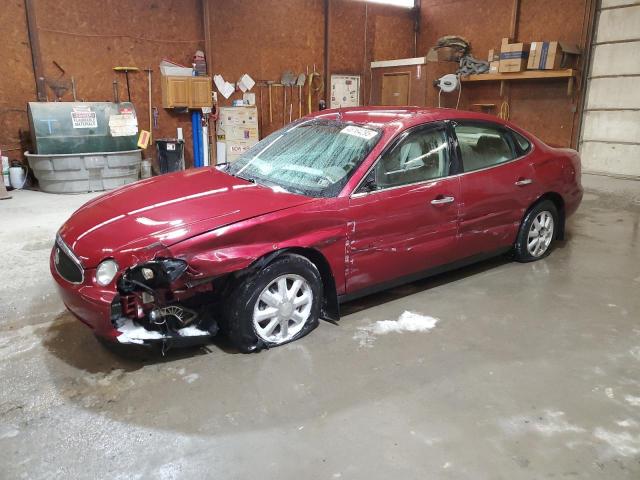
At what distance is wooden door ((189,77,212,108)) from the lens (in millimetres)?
8484

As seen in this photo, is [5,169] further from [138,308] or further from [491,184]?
[491,184]

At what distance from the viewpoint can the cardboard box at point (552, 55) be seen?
8336 millimetres

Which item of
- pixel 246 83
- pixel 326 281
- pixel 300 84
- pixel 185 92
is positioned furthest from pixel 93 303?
pixel 300 84

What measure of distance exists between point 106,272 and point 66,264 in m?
0.37

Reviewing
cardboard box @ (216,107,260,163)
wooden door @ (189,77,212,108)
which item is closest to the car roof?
Result: wooden door @ (189,77,212,108)

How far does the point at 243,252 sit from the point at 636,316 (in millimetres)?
2652

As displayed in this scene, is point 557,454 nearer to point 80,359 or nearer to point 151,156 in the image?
point 80,359

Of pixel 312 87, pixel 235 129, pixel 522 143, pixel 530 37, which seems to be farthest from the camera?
pixel 312 87

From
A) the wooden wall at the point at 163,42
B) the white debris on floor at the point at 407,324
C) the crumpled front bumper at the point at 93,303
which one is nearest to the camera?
the crumpled front bumper at the point at 93,303

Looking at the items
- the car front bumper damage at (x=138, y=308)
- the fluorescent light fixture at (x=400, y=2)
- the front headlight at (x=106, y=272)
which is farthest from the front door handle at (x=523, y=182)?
the fluorescent light fixture at (x=400, y=2)

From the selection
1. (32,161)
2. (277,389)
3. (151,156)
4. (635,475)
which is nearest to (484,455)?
(635,475)

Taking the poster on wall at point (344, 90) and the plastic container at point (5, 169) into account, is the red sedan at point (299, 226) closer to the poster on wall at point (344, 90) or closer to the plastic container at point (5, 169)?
the plastic container at point (5, 169)

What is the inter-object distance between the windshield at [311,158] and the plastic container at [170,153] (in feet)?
15.8

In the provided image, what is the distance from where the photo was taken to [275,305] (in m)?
2.75
